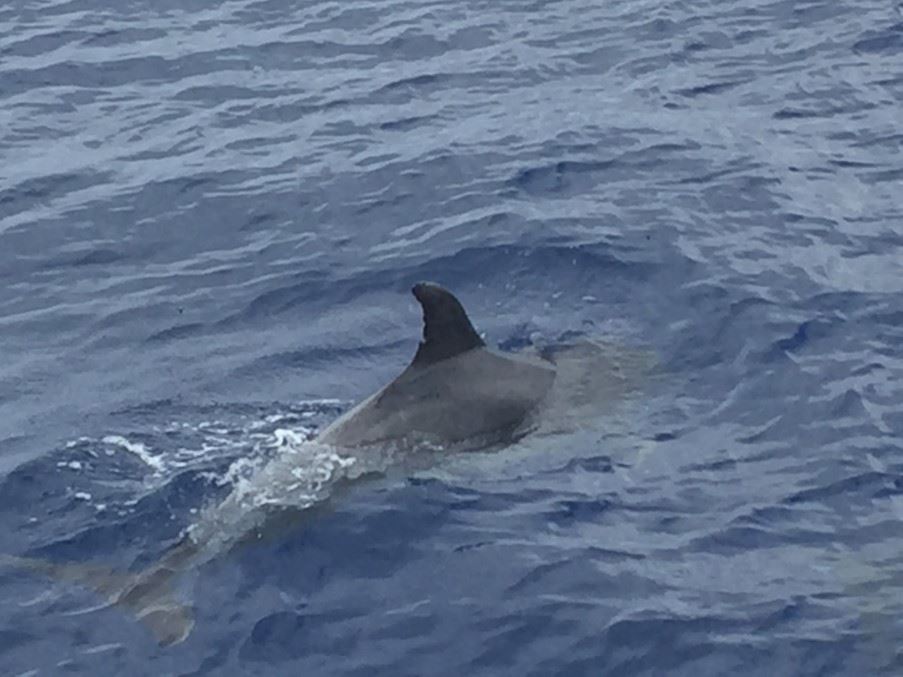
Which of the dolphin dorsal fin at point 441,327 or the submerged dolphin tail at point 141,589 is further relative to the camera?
the dolphin dorsal fin at point 441,327

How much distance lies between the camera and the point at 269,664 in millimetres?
11984

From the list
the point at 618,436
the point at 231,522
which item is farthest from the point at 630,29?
the point at 231,522

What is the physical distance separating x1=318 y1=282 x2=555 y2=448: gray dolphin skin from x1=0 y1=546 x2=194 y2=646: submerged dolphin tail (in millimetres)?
2013

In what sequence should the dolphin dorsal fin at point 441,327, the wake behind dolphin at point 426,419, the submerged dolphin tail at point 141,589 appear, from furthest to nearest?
the dolphin dorsal fin at point 441,327
the wake behind dolphin at point 426,419
the submerged dolphin tail at point 141,589

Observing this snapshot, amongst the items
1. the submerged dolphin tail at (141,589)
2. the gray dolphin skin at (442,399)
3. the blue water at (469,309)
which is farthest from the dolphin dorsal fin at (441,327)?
the submerged dolphin tail at (141,589)

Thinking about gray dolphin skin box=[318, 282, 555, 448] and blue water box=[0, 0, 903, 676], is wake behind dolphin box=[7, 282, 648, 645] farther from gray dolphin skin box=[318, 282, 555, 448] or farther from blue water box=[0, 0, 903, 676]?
blue water box=[0, 0, 903, 676]

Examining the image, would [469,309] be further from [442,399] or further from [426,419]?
[426,419]

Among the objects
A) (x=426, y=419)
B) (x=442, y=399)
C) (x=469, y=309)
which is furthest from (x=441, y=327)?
(x=469, y=309)

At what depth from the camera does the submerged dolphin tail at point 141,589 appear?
1226 cm

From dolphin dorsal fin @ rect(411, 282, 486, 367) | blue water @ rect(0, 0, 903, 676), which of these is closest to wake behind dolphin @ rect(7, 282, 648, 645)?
dolphin dorsal fin @ rect(411, 282, 486, 367)

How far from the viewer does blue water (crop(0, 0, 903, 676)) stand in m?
12.3

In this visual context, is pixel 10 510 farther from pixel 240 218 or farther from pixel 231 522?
pixel 240 218

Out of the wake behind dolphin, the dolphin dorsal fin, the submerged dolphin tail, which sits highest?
the dolphin dorsal fin

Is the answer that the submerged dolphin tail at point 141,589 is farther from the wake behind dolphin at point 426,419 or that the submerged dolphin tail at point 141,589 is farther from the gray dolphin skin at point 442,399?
the gray dolphin skin at point 442,399
